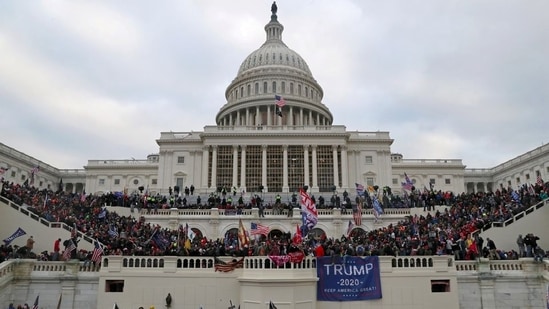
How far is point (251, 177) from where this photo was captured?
67.8 m

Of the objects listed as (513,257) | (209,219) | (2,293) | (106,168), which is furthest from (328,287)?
(106,168)

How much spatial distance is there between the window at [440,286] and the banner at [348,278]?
2781mm

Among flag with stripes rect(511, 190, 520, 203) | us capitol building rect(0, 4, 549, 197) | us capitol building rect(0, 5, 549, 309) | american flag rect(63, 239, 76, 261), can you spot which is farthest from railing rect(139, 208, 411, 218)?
us capitol building rect(0, 4, 549, 197)

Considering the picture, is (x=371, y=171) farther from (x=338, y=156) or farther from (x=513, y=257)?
(x=513, y=257)

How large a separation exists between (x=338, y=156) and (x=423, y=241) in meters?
43.2

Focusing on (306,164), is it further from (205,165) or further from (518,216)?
(518,216)

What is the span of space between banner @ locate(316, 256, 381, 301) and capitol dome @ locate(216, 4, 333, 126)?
204 feet

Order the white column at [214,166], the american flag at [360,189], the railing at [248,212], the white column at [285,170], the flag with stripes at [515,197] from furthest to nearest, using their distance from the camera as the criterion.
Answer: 1. the white column at [214,166]
2. the white column at [285,170]
3. the american flag at [360,189]
4. the railing at [248,212]
5. the flag with stripes at [515,197]

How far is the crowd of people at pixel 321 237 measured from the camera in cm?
2370

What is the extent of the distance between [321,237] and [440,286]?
1272cm

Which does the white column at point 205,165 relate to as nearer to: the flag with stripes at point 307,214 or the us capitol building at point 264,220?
the us capitol building at point 264,220

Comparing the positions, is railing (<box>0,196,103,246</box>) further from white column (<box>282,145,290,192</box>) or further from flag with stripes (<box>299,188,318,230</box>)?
white column (<box>282,145,290,192</box>)

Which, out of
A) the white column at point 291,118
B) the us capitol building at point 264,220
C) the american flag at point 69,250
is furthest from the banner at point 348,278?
the white column at point 291,118

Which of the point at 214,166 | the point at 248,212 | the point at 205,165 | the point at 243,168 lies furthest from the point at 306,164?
the point at 248,212
